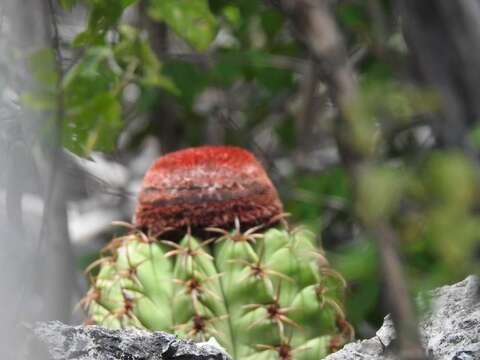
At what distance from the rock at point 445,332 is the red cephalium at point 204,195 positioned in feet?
2.35

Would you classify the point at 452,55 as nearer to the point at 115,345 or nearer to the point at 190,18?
the point at 190,18

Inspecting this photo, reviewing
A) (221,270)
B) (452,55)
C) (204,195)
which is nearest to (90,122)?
(204,195)

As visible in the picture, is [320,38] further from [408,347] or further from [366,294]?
[366,294]

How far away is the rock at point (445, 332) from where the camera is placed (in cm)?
258

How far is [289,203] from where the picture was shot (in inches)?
264

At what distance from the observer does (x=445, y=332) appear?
268 cm

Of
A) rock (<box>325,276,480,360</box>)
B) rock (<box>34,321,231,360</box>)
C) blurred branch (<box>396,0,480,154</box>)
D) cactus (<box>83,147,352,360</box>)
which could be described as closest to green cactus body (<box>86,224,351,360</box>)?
cactus (<box>83,147,352,360</box>)

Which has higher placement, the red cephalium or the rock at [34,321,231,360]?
the red cephalium

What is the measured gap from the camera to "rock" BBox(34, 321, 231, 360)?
229 cm

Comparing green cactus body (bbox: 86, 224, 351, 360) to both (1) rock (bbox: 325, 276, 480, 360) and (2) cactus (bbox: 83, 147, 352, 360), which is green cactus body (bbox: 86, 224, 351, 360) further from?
(1) rock (bbox: 325, 276, 480, 360)

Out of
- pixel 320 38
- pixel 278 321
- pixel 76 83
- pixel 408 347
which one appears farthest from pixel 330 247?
pixel 408 347

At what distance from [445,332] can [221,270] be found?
804mm

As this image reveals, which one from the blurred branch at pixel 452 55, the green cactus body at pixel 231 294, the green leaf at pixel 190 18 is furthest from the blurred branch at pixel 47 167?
the blurred branch at pixel 452 55

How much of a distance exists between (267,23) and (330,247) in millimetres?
1485
